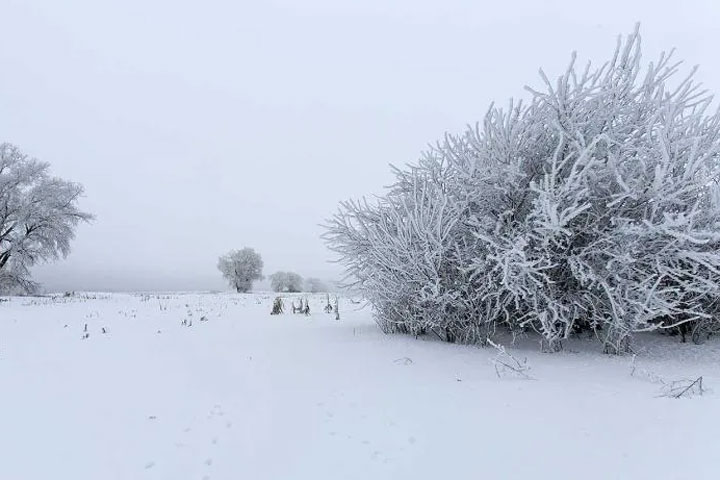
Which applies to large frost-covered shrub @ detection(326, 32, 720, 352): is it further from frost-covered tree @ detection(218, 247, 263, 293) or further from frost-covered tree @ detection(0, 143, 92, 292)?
frost-covered tree @ detection(218, 247, 263, 293)

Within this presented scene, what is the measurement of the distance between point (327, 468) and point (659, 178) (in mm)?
3700

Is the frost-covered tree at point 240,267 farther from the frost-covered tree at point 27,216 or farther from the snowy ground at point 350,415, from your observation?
the snowy ground at point 350,415

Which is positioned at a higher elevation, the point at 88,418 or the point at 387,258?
the point at 387,258

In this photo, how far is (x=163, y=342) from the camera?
18.3ft

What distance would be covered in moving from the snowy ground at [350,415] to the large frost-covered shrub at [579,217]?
70 centimetres

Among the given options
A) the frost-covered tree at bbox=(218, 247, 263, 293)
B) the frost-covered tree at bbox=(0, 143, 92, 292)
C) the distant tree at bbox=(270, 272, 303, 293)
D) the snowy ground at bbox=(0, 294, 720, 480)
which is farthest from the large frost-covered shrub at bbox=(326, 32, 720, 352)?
the distant tree at bbox=(270, 272, 303, 293)

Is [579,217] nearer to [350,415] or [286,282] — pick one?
[350,415]

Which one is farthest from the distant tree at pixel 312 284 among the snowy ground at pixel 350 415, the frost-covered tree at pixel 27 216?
the snowy ground at pixel 350 415

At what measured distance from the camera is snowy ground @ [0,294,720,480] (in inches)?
85.6

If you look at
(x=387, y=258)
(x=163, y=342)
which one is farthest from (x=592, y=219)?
(x=163, y=342)

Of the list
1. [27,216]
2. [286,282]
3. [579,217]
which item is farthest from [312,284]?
[579,217]

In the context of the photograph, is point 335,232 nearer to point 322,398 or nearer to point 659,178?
point 322,398

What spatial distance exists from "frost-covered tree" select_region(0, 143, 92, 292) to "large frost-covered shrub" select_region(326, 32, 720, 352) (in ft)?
66.9

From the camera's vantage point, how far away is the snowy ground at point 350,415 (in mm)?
2174
